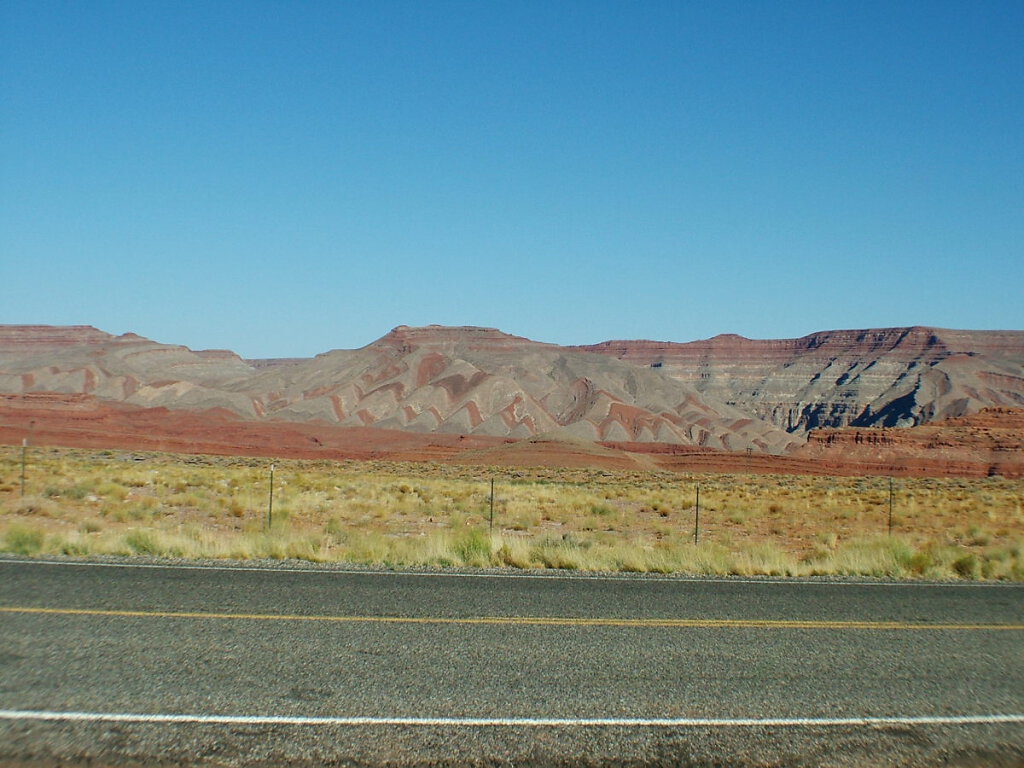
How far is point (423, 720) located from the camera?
5883mm

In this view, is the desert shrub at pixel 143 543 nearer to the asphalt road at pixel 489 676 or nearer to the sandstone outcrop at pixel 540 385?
the asphalt road at pixel 489 676

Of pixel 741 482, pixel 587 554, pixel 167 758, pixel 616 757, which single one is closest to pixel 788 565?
pixel 587 554

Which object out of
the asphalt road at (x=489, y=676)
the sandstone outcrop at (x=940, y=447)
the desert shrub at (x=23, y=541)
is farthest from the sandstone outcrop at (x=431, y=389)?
the asphalt road at (x=489, y=676)

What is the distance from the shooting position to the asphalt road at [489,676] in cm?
552

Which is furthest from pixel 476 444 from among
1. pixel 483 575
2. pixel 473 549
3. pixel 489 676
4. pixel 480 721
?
pixel 480 721

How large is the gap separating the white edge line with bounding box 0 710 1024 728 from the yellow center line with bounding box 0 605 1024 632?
2.70 meters

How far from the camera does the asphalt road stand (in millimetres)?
5520

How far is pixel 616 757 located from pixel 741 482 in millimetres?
49364

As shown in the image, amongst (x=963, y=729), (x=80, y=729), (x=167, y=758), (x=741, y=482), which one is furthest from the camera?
(x=741, y=482)

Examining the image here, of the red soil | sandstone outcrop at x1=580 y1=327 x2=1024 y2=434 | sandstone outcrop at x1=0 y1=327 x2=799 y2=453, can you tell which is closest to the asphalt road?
the red soil

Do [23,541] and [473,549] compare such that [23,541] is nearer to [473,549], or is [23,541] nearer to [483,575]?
[473,549]

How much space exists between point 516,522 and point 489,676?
19.2 meters

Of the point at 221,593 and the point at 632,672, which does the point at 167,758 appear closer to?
the point at 632,672

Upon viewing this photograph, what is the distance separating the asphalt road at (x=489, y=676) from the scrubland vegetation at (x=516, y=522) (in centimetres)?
308
